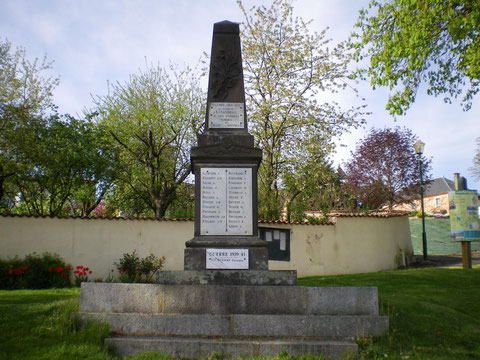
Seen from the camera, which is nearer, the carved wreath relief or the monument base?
the monument base

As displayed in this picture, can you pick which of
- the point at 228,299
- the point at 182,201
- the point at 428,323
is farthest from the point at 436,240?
the point at 228,299

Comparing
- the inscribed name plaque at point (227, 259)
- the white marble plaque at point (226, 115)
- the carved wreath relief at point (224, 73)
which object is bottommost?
the inscribed name plaque at point (227, 259)

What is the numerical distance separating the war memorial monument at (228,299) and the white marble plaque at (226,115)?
0.66ft

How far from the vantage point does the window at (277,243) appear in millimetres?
14352

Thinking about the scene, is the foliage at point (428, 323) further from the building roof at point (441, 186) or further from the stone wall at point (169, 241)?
the building roof at point (441, 186)

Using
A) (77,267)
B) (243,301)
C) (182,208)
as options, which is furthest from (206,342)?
(182,208)

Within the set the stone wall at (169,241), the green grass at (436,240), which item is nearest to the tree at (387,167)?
the green grass at (436,240)

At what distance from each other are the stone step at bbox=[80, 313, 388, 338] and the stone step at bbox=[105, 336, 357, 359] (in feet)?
0.81

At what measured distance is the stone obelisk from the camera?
5.79 metres

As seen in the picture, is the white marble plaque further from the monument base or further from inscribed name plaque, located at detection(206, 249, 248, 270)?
the monument base

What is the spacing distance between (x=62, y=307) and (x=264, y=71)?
16.2 metres

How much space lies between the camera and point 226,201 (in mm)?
6172

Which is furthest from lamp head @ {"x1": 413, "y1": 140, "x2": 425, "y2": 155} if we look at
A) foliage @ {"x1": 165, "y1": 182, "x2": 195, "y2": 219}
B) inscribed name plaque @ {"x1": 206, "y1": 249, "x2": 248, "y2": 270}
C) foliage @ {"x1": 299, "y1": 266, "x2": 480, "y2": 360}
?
inscribed name plaque @ {"x1": 206, "y1": 249, "x2": 248, "y2": 270}

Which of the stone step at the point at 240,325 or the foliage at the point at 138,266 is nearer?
the stone step at the point at 240,325
